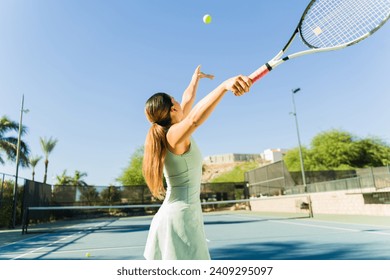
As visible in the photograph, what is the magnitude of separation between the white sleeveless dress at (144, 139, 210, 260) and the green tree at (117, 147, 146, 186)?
32468 mm

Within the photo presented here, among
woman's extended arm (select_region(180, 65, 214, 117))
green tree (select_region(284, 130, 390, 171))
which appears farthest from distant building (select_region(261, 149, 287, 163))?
woman's extended arm (select_region(180, 65, 214, 117))

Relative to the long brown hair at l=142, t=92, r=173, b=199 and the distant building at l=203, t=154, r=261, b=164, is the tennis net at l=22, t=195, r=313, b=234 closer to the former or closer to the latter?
the long brown hair at l=142, t=92, r=173, b=199

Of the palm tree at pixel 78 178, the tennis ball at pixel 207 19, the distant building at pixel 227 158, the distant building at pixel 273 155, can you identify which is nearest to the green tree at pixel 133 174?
the palm tree at pixel 78 178

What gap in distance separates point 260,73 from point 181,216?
0.94 meters

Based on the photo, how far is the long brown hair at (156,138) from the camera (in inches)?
61.7

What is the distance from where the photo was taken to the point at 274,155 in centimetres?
8388

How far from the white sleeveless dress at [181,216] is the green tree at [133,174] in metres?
32.5

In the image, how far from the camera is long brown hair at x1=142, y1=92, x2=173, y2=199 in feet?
5.15

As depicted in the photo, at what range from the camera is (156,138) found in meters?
1.57

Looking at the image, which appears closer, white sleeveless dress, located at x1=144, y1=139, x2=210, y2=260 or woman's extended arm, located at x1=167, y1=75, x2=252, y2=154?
woman's extended arm, located at x1=167, y1=75, x2=252, y2=154

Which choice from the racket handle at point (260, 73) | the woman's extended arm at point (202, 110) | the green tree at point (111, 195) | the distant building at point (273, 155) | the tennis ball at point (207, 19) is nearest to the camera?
the woman's extended arm at point (202, 110)

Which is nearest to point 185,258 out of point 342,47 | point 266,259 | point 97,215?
point 342,47

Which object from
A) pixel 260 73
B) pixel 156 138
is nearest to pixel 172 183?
pixel 156 138

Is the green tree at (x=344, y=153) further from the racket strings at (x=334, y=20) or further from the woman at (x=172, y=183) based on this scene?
the woman at (x=172, y=183)
